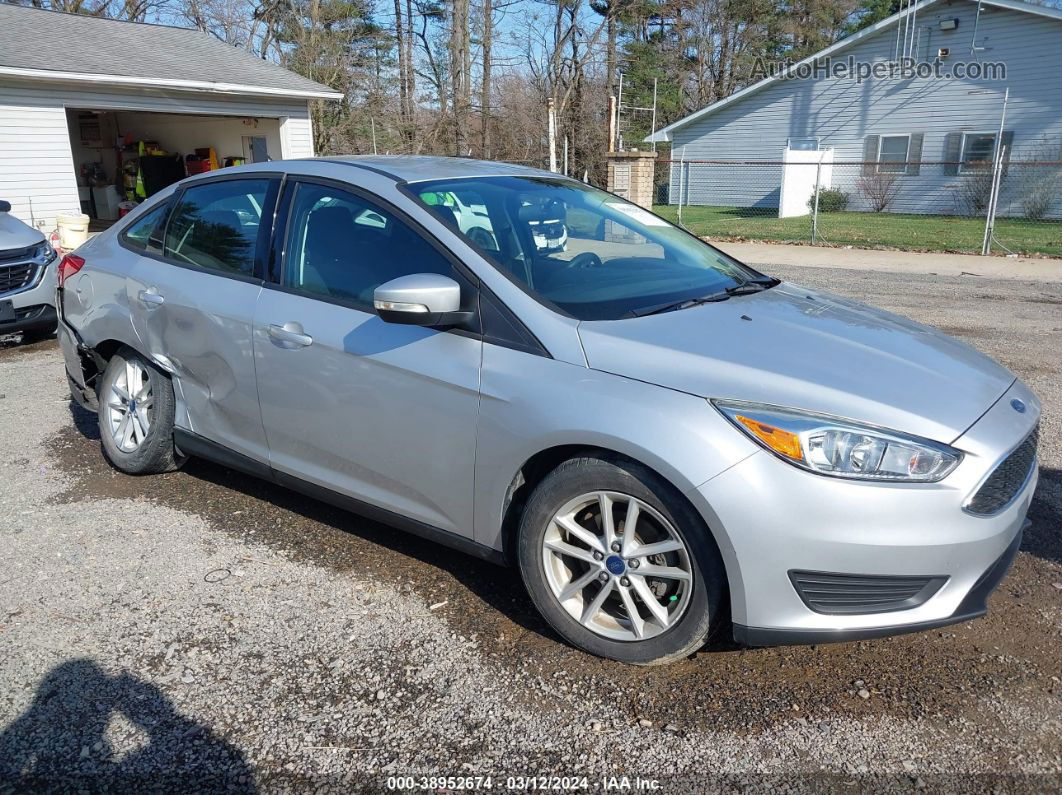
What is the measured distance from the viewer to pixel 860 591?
2.48m

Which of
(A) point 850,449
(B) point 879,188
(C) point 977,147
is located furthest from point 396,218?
(C) point 977,147

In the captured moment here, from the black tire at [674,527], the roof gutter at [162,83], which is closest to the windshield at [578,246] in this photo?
the black tire at [674,527]

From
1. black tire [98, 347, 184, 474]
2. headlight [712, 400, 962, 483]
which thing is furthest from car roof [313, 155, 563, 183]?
headlight [712, 400, 962, 483]

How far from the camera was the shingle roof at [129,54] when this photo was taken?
49.8 feet

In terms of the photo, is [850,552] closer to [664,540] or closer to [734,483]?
[734,483]

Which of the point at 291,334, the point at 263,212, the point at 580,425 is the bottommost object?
the point at 580,425

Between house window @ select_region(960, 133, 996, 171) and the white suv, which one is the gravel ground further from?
house window @ select_region(960, 133, 996, 171)

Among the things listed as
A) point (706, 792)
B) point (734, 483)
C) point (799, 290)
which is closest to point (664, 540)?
point (734, 483)

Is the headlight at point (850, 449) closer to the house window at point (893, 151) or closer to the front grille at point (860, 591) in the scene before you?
the front grille at point (860, 591)

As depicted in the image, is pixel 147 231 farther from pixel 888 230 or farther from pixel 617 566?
pixel 888 230

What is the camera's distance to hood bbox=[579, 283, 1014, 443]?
8.30 feet

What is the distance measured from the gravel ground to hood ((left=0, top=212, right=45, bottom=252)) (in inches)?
188

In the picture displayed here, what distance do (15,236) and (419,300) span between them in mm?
6793

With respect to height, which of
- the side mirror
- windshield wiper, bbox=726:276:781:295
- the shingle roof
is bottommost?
windshield wiper, bbox=726:276:781:295
